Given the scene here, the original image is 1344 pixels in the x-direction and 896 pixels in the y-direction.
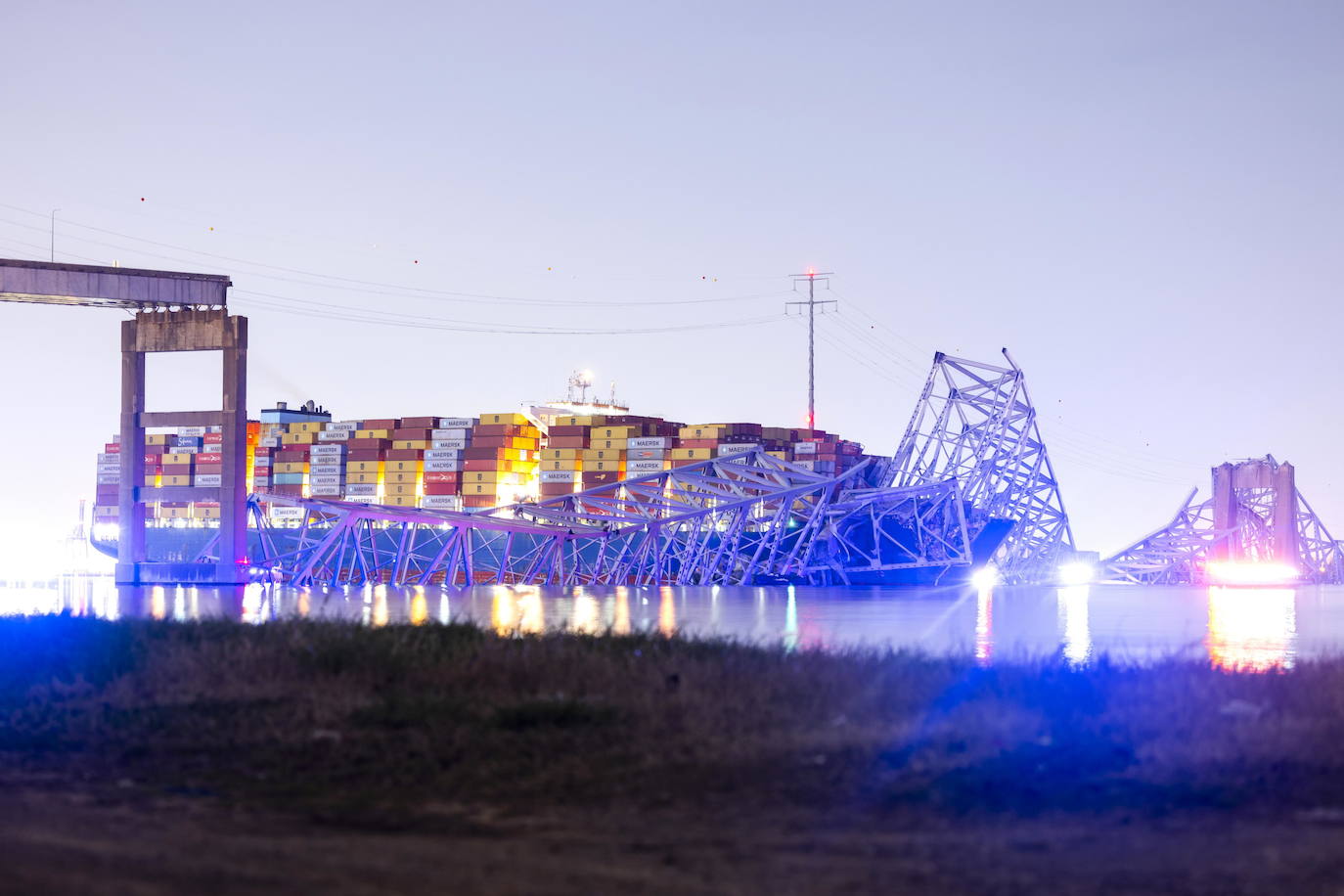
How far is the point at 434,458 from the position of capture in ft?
541

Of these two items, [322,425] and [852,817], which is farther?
[322,425]

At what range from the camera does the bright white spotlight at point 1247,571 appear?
181750 mm

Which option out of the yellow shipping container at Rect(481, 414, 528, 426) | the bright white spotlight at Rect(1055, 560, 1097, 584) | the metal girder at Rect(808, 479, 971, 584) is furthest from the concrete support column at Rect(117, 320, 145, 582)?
the bright white spotlight at Rect(1055, 560, 1097, 584)

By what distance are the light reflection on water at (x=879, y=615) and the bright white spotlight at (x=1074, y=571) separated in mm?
41949

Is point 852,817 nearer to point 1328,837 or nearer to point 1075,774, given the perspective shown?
point 1075,774

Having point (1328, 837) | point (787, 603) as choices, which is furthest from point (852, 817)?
point (787, 603)

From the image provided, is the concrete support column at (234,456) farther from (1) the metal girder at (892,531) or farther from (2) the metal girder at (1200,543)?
(2) the metal girder at (1200,543)

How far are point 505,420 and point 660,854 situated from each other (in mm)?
156397

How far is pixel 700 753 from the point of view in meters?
14.2

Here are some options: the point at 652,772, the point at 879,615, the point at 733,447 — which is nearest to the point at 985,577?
the point at 733,447

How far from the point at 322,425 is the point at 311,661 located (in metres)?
158

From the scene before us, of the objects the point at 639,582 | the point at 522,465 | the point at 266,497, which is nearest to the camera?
the point at 266,497

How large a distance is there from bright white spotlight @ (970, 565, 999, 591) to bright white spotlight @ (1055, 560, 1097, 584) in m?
14.0

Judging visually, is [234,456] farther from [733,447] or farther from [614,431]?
[614,431]
